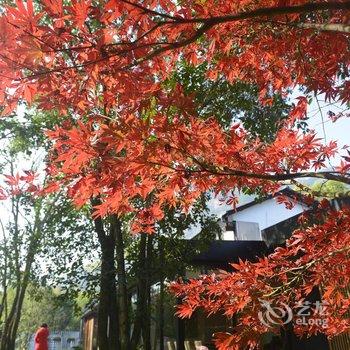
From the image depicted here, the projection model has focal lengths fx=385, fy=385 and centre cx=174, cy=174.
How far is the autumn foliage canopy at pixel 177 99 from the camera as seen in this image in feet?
6.26

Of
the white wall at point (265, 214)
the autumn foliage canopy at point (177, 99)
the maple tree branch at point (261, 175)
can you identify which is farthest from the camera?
the white wall at point (265, 214)

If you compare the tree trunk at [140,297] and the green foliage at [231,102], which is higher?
the green foliage at [231,102]

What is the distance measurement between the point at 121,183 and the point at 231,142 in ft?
2.98

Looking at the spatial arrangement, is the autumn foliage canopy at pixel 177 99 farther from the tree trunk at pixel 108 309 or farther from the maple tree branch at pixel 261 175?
the tree trunk at pixel 108 309

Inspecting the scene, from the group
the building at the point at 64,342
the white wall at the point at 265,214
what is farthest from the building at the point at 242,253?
the building at the point at 64,342

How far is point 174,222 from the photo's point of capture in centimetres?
901

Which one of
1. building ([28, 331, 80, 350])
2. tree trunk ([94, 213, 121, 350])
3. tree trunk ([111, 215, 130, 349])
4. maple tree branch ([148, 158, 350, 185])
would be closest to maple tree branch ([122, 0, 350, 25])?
maple tree branch ([148, 158, 350, 185])

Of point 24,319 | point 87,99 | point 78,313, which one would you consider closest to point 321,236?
point 87,99

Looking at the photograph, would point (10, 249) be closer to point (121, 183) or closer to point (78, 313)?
point (78, 313)

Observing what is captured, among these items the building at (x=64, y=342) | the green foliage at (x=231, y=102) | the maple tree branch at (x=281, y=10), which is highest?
the green foliage at (x=231, y=102)

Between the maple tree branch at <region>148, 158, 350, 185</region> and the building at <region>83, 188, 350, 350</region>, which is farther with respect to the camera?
the building at <region>83, 188, 350, 350</region>

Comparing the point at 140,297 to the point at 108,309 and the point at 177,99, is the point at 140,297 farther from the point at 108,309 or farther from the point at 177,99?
the point at 177,99

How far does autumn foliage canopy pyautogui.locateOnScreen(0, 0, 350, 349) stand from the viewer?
1909mm

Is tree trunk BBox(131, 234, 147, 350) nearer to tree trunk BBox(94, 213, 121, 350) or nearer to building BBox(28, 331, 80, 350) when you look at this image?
tree trunk BBox(94, 213, 121, 350)
